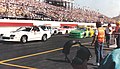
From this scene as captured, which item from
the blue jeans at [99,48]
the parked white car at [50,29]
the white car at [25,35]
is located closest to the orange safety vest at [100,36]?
the blue jeans at [99,48]

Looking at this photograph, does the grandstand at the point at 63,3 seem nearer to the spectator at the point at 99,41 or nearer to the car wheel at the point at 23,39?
the car wheel at the point at 23,39

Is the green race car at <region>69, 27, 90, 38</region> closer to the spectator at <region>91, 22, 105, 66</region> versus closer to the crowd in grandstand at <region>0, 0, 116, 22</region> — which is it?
the crowd in grandstand at <region>0, 0, 116, 22</region>

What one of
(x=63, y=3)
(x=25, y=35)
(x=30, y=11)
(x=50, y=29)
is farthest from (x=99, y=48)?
(x=63, y=3)

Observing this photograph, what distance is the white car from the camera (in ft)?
60.8

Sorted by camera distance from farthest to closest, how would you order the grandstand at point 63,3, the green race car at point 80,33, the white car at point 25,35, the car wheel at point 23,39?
the grandstand at point 63,3, the green race car at point 80,33, the car wheel at point 23,39, the white car at point 25,35

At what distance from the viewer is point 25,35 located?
63.2ft

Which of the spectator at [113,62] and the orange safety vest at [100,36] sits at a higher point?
the spectator at [113,62]

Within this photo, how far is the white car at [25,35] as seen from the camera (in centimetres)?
1853

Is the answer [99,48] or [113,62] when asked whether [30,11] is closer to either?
[99,48]

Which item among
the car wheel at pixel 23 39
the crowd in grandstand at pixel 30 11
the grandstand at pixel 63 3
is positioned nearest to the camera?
the car wheel at pixel 23 39

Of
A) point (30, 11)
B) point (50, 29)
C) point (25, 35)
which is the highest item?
point (30, 11)

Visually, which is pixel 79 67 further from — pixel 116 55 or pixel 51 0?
pixel 51 0

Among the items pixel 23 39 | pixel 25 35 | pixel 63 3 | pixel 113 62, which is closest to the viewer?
pixel 113 62

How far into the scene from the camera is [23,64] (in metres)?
10.1
